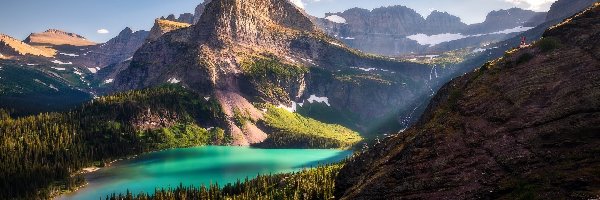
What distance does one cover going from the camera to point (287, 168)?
638 ft

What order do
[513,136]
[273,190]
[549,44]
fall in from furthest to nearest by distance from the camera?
[273,190], [549,44], [513,136]

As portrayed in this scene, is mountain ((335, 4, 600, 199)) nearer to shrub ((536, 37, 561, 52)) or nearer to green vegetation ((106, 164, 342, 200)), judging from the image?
shrub ((536, 37, 561, 52))

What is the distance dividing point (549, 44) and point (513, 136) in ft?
59.2

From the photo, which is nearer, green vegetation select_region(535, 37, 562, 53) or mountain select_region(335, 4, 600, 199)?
mountain select_region(335, 4, 600, 199)

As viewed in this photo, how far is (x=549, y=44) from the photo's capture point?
55938mm

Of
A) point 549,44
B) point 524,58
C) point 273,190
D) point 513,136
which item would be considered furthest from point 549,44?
point 273,190

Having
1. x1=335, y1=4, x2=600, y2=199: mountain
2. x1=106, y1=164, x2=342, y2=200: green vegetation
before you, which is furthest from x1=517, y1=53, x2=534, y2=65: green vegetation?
x1=106, y1=164, x2=342, y2=200: green vegetation

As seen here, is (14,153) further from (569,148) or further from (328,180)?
(569,148)

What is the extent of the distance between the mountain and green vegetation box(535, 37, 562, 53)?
0.11m

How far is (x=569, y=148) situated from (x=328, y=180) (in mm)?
66886

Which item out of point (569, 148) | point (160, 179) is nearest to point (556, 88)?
point (569, 148)

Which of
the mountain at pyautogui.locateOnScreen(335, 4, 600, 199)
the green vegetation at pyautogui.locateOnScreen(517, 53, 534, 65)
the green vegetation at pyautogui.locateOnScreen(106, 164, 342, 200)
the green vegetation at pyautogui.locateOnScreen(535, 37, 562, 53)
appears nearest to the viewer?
the mountain at pyautogui.locateOnScreen(335, 4, 600, 199)

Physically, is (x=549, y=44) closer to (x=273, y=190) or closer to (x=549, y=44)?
(x=549, y=44)

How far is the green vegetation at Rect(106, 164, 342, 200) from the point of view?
9900cm
